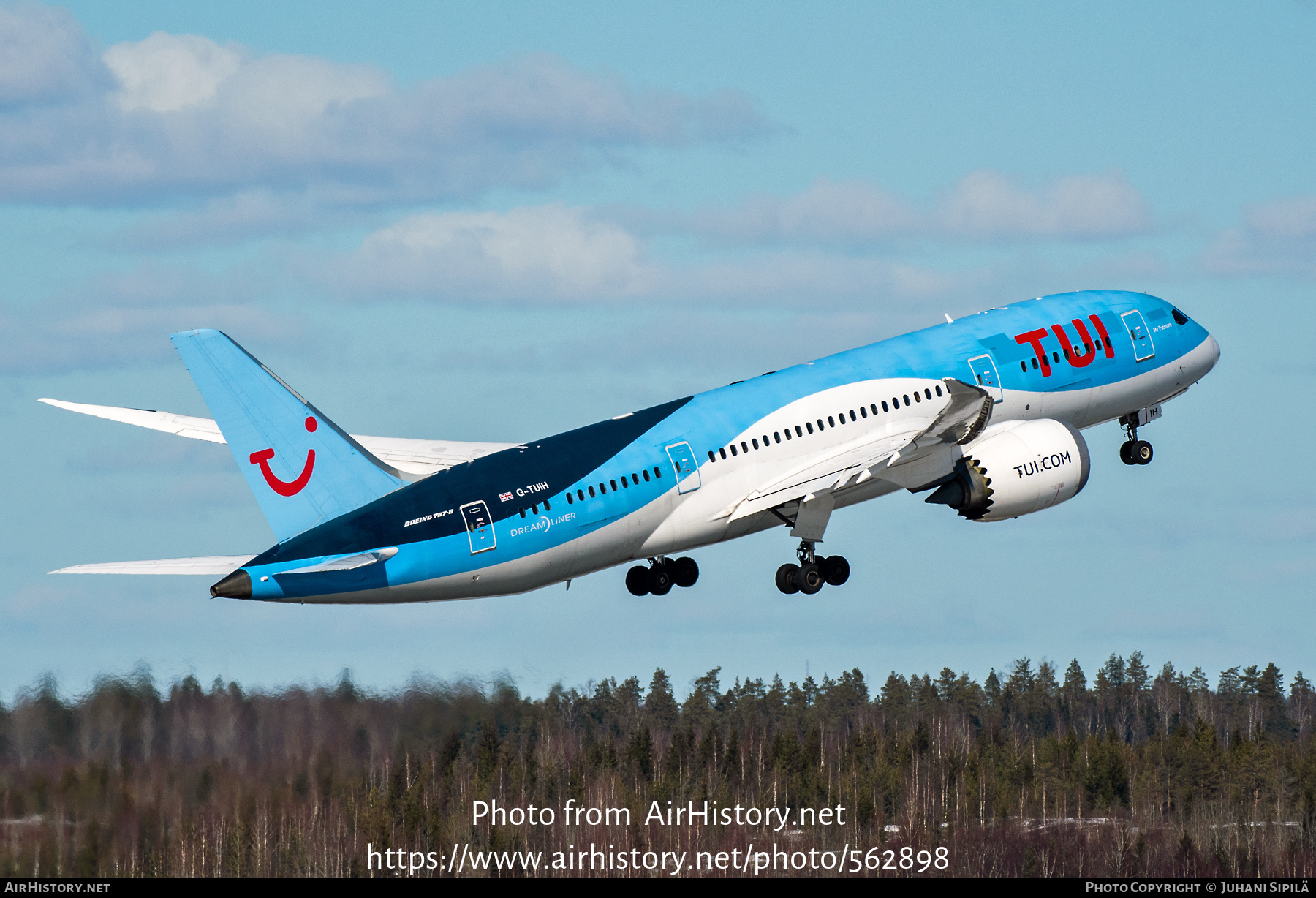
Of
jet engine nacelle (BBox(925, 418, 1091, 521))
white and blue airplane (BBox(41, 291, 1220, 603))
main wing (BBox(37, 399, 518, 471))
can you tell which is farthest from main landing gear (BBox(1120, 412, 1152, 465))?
main wing (BBox(37, 399, 518, 471))

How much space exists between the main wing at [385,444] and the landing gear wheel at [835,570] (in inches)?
338

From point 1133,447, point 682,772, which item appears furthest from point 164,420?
point 682,772

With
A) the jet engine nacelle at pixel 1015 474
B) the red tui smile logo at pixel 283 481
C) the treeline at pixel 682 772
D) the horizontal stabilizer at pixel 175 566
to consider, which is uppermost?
the jet engine nacelle at pixel 1015 474

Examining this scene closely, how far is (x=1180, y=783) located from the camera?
97.4 m

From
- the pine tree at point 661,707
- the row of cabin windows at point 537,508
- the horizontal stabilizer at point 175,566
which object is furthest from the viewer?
the pine tree at point 661,707

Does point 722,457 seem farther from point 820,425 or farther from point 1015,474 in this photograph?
point 1015,474

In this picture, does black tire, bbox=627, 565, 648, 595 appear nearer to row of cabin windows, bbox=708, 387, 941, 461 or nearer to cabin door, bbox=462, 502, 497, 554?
row of cabin windows, bbox=708, 387, 941, 461

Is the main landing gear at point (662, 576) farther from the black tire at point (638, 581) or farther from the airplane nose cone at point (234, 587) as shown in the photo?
the airplane nose cone at point (234, 587)

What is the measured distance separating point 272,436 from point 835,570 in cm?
1489

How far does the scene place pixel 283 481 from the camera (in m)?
34.5

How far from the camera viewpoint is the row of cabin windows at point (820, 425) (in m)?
39.6

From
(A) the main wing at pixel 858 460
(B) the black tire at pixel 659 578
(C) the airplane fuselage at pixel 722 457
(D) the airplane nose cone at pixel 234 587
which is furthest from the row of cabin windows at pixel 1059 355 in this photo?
(D) the airplane nose cone at pixel 234 587
